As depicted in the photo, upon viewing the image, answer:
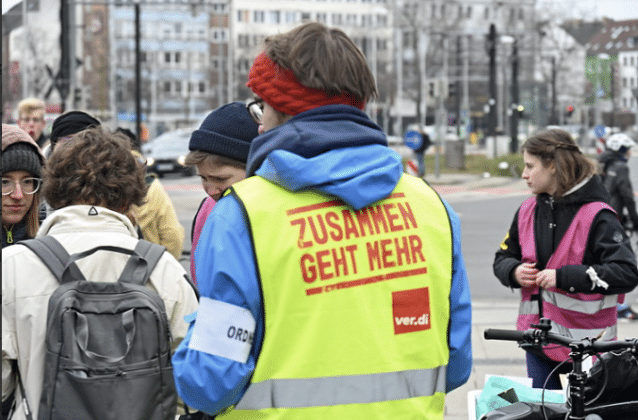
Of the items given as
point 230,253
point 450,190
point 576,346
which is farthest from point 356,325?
point 450,190

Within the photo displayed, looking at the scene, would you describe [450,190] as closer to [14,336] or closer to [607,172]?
[607,172]

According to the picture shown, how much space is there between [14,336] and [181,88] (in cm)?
11752

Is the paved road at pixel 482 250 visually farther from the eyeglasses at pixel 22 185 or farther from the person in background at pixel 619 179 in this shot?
the eyeglasses at pixel 22 185

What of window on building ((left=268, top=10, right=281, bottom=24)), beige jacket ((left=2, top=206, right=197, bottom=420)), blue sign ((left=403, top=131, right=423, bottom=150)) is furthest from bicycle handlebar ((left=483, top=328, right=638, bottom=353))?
window on building ((left=268, top=10, right=281, bottom=24))

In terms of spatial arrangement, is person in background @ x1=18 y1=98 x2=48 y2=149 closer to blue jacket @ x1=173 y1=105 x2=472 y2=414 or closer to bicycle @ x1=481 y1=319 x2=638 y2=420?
bicycle @ x1=481 y1=319 x2=638 y2=420

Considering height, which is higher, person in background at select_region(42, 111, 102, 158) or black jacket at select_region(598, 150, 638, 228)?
person in background at select_region(42, 111, 102, 158)

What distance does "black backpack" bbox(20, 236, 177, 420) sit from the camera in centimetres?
269

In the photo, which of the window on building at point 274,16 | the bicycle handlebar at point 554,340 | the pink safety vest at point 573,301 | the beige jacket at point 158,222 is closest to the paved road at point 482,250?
the pink safety vest at point 573,301

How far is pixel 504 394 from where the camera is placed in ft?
12.5

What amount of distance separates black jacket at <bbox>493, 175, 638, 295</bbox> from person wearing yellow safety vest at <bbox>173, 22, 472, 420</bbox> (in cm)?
214

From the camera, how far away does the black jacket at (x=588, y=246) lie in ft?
14.9

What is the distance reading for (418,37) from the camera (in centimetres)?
7700

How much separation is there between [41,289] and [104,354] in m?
0.27

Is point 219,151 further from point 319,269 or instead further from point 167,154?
point 167,154
